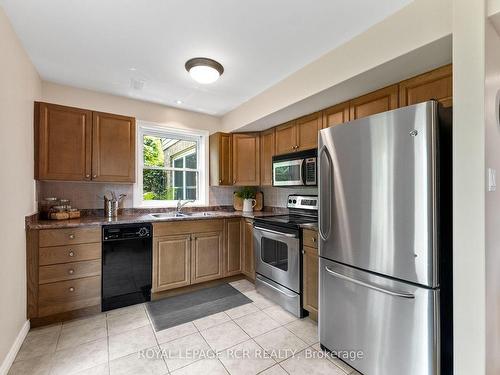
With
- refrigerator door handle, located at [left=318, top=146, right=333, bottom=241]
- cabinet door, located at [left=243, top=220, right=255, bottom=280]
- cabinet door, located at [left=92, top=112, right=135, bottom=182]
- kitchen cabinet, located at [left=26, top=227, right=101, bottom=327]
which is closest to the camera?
refrigerator door handle, located at [left=318, top=146, right=333, bottom=241]

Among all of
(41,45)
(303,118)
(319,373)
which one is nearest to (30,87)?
(41,45)

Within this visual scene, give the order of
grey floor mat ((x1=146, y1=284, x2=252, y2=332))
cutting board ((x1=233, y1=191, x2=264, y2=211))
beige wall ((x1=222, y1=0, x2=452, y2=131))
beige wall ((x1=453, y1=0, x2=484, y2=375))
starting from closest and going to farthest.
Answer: beige wall ((x1=453, y1=0, x2=484, y2=375)) < beige wall ((x1=222, y1=0, x2=452, y2=131)) < grey floor mat ((x1=146, y1=284, x2=252, y2=332)) < cutting board ((x1=233, y1=191, x2=264, y2=211))

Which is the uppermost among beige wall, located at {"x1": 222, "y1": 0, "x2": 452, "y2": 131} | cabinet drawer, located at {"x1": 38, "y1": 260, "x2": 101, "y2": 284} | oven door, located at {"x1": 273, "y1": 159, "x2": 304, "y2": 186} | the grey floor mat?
beige wall, located at {"x1": 222, "y1": 0, "x2": 452, "y2": 131}

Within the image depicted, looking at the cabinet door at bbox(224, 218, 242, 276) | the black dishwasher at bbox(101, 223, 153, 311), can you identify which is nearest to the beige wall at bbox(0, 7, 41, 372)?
the black dishwasher at bbox(101, 223, 153, 311)

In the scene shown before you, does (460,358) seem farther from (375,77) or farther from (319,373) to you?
(375,77)

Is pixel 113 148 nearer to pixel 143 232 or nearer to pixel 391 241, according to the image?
pixel 143 232

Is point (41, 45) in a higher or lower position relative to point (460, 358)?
higher

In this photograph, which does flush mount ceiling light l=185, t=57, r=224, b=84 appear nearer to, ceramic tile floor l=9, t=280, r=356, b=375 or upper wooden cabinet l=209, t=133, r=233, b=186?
upper wooden cabinet l=209, t=133, r=233, b=186

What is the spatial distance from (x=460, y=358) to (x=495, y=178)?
0.96 meters

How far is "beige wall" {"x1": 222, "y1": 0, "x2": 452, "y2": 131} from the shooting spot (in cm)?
151

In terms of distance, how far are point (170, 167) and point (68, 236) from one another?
5.42ft

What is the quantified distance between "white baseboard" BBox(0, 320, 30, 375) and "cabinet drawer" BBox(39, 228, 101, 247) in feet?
2.26

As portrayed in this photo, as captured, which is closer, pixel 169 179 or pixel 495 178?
pixel 495 178

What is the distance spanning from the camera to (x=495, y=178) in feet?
4.36
